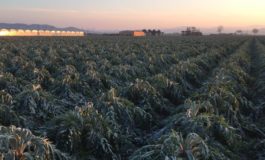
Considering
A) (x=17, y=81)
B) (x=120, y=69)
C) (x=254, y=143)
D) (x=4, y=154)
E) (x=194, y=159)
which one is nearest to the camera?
(x=4, y=154)

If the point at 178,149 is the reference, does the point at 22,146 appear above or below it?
above

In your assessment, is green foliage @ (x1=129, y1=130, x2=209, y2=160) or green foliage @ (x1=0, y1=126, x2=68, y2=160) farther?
green foliage @ (x1=129, y1=130, x2=209, y2=160)

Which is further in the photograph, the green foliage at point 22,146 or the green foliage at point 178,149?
the green foliage at point 178,149

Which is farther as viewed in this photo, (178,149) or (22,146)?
(178,149)

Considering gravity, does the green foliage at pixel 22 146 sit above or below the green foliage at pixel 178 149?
above

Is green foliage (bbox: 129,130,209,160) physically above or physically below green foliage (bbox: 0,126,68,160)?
below

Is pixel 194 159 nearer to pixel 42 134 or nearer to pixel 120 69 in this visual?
pixel 42 134

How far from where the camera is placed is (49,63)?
1547 cm

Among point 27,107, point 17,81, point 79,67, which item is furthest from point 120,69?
point 27,107

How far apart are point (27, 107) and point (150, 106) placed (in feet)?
9.00

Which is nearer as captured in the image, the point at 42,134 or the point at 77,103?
the point at 42,134

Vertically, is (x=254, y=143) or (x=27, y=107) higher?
(x=27, y=107)

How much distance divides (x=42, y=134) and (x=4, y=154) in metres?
1.87

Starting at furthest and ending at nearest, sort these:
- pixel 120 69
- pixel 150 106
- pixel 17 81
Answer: pixel 120 69
pixel 17 81
pixel 150 106
